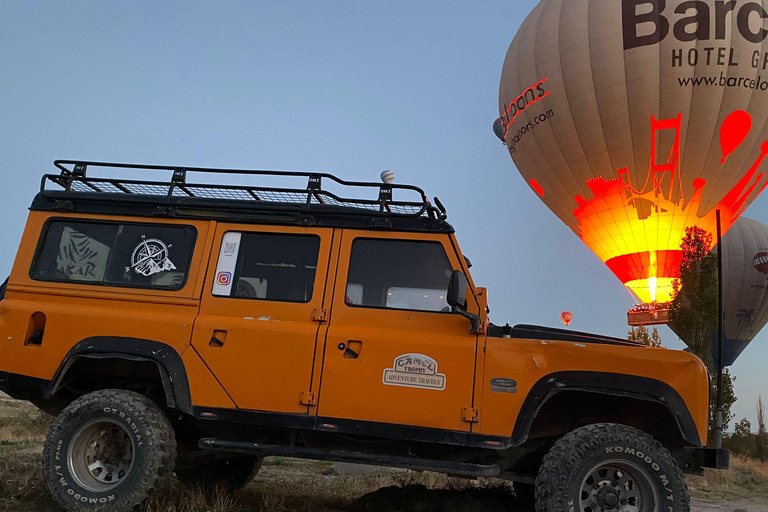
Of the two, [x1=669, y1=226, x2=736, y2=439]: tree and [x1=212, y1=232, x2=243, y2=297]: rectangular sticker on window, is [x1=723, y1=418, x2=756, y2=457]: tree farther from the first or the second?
[x1=212, y1=232, x2=243, y2=297]: rectangular sticker on window

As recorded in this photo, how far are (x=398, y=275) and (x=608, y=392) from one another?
75.9 inches

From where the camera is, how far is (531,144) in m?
A: 24.1

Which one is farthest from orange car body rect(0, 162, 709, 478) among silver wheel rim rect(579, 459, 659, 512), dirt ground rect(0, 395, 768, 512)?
dirt ground rect(0, 395, 768, 512)

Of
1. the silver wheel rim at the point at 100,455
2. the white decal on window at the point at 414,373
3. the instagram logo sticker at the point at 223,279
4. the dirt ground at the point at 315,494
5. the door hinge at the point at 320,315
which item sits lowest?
the dirt ground at the point at 315,494

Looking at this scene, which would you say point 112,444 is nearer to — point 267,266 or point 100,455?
point 100,455

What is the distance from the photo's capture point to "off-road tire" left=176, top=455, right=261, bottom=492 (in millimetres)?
6566

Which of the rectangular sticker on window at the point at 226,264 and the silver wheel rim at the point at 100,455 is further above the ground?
the rectangular sticker on window at the point at 226,264

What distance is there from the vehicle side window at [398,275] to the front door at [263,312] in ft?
0.97

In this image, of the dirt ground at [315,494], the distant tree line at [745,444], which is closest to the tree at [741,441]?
the distant tree line at [745,444]

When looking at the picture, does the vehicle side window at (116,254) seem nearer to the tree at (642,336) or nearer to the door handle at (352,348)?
the door handle at (352,348)

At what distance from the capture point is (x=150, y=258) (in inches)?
225

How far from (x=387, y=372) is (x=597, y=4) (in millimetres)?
20577

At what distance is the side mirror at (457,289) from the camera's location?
4816 mm

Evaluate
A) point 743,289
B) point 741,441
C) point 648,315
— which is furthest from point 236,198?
point 743,289
